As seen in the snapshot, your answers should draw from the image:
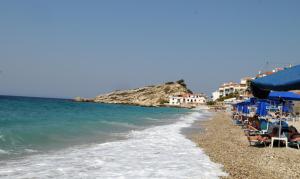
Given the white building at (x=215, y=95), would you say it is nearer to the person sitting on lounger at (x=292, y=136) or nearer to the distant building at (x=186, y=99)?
the distant building at (x=186, y=99)

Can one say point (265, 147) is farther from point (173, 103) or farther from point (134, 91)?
point (134, 91)

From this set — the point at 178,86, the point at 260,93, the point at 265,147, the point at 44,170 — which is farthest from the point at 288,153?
the point at 178,86

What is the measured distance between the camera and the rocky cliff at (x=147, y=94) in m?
132

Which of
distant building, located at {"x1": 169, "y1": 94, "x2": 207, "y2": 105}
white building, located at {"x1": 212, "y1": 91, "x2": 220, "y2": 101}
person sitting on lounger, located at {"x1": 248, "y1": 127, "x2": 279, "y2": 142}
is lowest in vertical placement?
person sitting on lounger, located at {"x1": 248, "y1": 127, "x2": 279, "y2": 142}

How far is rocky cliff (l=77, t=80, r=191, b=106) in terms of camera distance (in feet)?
433

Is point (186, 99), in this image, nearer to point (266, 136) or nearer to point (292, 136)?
Answer: point (266, 136)

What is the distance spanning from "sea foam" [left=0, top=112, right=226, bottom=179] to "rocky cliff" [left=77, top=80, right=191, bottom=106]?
378 feet

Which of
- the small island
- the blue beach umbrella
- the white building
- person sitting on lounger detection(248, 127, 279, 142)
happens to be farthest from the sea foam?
the white building

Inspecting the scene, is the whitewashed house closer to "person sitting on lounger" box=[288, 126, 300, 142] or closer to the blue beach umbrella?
the blue beach umbrella

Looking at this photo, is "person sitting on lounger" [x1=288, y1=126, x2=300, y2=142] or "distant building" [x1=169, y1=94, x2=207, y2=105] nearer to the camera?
"person sitting on lounger" [x1=288, y1=126, x2=300, y2=142]

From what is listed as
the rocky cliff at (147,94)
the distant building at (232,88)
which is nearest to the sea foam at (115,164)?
the distant building at (232,88)

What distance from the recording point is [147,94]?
449 feet

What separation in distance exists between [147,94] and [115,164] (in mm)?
127875

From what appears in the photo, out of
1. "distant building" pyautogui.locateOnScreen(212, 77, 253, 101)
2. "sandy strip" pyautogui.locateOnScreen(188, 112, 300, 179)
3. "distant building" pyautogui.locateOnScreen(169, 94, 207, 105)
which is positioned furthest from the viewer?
"distant building" pyautogui.locateOnScreen(169, 94, 207, 105)
